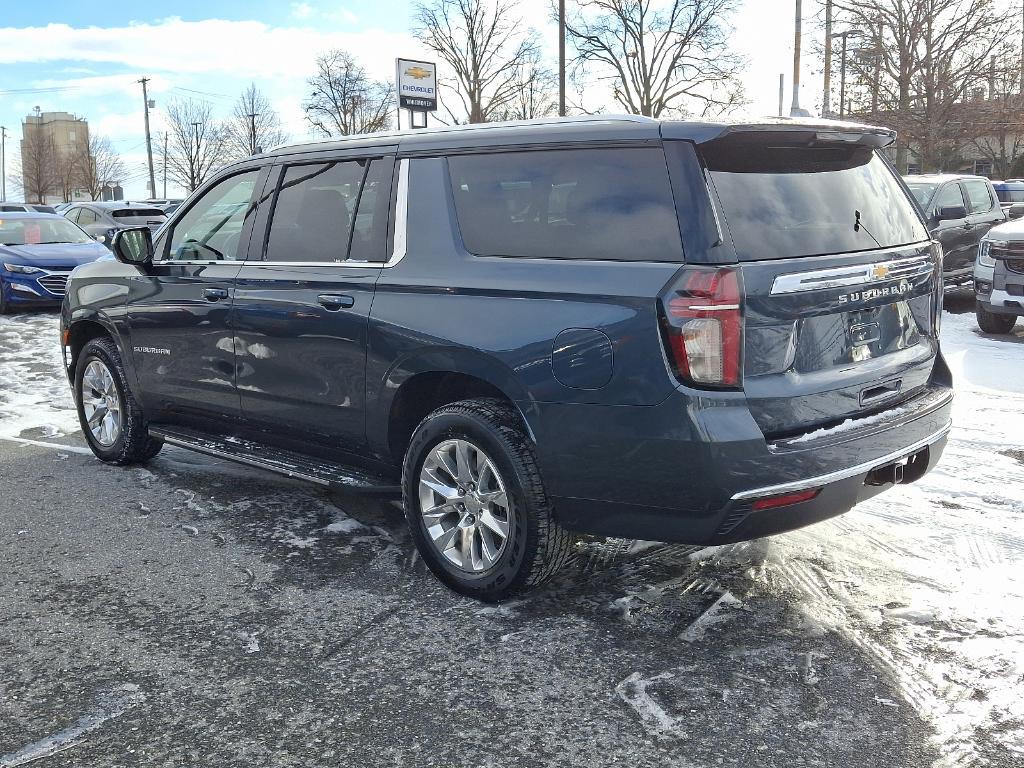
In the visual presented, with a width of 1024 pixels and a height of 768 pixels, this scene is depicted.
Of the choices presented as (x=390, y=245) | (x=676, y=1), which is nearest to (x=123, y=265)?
(x=390, y=245)

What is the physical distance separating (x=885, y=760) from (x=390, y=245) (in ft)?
8.86

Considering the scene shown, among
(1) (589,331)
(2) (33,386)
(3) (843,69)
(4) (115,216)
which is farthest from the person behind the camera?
(3) (843,69)

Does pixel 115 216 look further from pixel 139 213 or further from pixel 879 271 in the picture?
pixel 879 271

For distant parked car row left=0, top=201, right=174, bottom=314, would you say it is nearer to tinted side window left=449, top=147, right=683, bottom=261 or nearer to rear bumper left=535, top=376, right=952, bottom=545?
tinted side window left=449, top=147, right=683, bottom=261

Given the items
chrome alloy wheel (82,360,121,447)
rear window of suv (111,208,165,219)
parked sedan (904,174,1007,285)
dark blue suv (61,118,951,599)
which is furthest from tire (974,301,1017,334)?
rear window of suv (111,208,165,219)

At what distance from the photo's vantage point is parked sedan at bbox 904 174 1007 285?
13.1 meters

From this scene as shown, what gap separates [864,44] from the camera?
116ft

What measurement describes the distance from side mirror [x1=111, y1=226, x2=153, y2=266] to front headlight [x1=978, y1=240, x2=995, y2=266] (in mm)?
8571

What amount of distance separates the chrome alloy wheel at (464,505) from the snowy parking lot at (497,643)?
0.20m

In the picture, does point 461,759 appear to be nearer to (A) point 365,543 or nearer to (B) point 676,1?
(A) point 365,543

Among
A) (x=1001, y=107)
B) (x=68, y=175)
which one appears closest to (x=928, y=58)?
(x=1001, y=107)

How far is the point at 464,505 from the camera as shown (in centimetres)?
406

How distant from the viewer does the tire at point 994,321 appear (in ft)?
35.4

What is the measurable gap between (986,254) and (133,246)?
881cm
